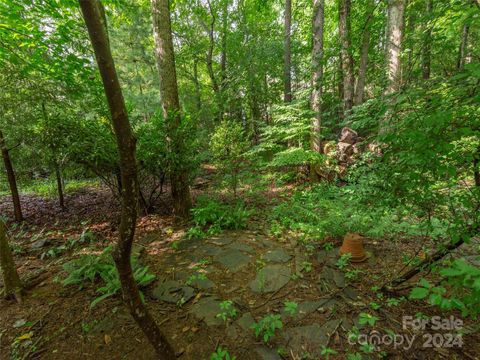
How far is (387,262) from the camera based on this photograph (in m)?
3.05

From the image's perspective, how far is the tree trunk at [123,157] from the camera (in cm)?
123

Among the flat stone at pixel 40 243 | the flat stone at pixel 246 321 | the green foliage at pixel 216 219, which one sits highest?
the green foliage at pixel 216 219

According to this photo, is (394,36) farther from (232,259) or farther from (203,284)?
(203,284)

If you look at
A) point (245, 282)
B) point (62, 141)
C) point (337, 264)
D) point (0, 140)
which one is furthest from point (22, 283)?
point (337, 264)

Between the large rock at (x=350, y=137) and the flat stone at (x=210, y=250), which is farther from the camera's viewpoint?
the large rock at (x=350, y=137)

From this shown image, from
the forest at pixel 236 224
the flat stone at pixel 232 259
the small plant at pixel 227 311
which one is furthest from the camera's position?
the flat stone at pixel 232 259

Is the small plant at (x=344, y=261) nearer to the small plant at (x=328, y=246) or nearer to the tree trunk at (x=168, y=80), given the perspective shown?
the small plant at (x=328, y=246)

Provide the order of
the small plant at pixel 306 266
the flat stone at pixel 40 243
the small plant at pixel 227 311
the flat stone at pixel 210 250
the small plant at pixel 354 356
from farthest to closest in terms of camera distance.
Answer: the flat stone at pixel 40 243, the flat stone at pixel 210 250, the small plant at pixel 306 266, the small plant at pixel 227 311, the small plant at pixel 354 356

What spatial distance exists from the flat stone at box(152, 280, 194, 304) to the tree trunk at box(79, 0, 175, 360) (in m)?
0.87

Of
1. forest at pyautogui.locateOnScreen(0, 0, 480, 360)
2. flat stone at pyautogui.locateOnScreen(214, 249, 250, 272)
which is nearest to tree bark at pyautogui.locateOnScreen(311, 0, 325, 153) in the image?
forest at pyautogui.locateOnScreen(0, 0, 480, 360)

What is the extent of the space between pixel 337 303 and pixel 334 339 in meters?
0.46

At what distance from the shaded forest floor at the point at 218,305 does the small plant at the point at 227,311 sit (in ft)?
0.17

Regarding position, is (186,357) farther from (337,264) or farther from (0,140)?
(0,140)

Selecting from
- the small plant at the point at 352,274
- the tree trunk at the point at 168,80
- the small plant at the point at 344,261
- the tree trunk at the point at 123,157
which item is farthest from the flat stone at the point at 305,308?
the tree trunk at the point at 168,80
